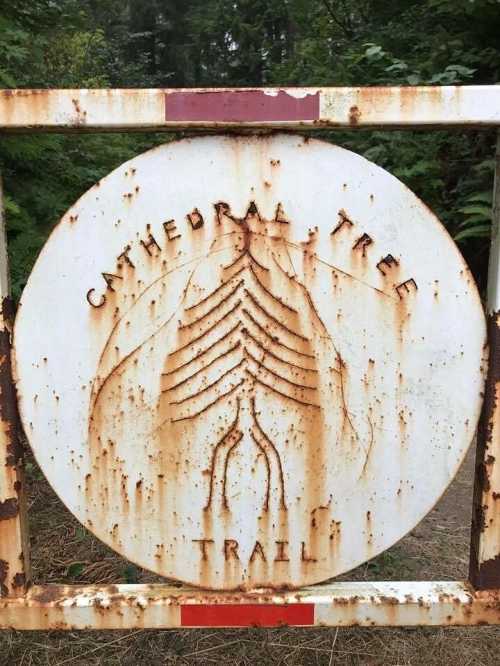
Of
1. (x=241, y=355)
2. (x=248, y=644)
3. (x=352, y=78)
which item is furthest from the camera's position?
(x=352, y=78)

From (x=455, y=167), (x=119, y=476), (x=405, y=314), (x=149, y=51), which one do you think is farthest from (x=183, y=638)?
(x=149, y=51)

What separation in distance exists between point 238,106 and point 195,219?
275 millimetres

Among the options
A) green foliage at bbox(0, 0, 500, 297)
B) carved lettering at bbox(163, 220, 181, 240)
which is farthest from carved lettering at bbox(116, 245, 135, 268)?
green foliage at bbox(0, 0, 500, 297)

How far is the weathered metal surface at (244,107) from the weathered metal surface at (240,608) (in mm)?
1139

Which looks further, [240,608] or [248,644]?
[248,644]

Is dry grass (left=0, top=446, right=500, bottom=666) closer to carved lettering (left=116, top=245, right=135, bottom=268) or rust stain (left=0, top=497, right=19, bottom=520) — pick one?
rust stain (left=0, top=497, right=19, bottom=520)

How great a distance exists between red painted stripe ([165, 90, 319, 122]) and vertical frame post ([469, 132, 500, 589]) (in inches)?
19.7

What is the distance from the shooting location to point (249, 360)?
5.53 feet

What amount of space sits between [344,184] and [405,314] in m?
0.35

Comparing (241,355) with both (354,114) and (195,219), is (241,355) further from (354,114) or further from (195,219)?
(354,114)

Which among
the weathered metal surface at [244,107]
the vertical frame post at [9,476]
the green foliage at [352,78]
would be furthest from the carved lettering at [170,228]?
the green foliage at [352,78]

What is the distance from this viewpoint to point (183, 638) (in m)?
2.36

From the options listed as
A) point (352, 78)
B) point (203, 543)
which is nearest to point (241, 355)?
point (203, 543)

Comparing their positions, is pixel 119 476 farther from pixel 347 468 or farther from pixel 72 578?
pixel 72 578
